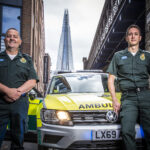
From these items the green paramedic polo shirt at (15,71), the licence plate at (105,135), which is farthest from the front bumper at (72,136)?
the green paramedic polo shirt at (15,71)

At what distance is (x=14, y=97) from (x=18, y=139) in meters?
0.55

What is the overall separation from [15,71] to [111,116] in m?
1.43

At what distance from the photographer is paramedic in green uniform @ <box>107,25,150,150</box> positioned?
251 centimetres

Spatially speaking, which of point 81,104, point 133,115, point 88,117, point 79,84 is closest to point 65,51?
point 79,84

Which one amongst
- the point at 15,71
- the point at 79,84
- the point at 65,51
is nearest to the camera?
the point at 15,71

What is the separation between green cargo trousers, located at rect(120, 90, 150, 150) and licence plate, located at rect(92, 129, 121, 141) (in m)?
0.11

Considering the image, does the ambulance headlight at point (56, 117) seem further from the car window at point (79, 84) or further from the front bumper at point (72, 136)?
the car window at point (79, 84)

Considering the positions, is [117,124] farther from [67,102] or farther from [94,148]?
[67,102]

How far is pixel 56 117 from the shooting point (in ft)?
8.89

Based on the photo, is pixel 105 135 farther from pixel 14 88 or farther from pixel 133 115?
pixel 14 88

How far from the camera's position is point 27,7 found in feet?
34.7

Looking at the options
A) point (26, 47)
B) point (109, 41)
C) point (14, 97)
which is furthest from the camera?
point (109, 41)

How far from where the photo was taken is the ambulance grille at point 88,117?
2660mm

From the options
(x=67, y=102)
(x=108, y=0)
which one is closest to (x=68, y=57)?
(x=108, y=0)
